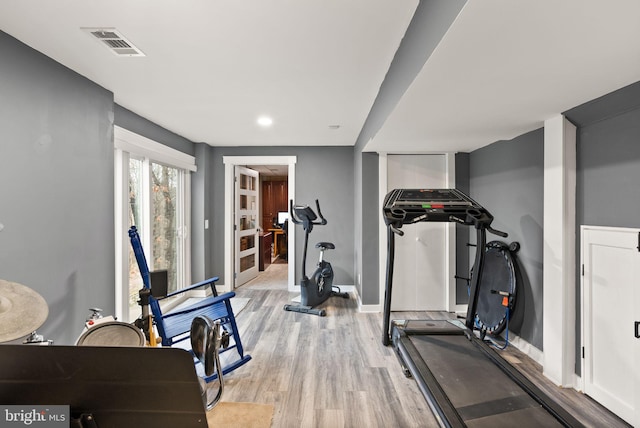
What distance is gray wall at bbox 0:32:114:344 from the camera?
1.88 m

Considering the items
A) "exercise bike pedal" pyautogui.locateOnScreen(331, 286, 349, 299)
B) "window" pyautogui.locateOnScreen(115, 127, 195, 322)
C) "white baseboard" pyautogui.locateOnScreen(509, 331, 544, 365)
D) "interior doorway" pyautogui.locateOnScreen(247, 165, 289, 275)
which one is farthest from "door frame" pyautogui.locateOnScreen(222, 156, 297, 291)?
"interior doorway" pyautogui.locateOnScreen(247, 165, 289, 275)

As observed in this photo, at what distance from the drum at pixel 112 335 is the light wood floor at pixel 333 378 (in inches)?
31.2

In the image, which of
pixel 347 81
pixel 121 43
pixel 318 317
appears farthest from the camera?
pixel 318 317

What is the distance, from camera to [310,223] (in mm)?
4324

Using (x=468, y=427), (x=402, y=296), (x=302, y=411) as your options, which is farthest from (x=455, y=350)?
(x=402, y=296)

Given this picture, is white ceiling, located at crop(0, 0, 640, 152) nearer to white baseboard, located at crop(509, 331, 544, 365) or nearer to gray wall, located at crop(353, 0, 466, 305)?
gray wall, located at crop(353, 0, 466, 305)

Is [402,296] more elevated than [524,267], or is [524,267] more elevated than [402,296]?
[524,267]

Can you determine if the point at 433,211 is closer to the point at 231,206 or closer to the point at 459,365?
the point at 459,365

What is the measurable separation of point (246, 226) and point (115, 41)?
395 cm

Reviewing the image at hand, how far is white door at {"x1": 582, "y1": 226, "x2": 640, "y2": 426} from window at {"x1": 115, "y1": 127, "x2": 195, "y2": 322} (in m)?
3.95

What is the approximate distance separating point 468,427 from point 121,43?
9.61 feet

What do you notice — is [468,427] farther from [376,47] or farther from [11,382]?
[376,47]

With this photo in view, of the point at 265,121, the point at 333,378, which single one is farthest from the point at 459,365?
the point at 265,121

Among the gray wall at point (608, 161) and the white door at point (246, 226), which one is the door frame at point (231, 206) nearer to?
the white door at point (246, 226)
